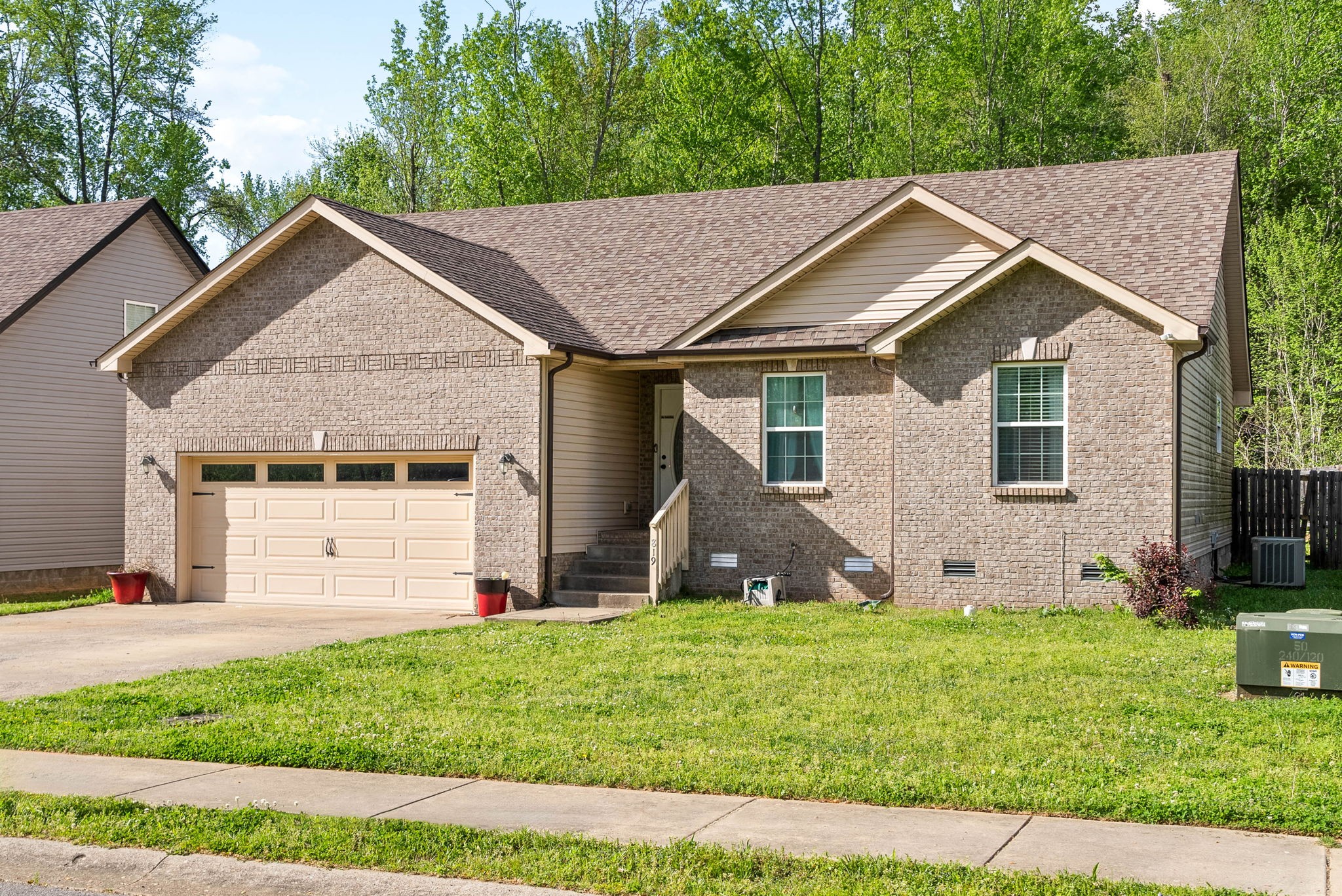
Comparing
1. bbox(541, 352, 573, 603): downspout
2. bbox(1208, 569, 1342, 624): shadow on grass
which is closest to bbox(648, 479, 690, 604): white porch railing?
bbox(541, 352, 573, 603): downspout

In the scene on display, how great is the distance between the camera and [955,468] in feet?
55.5

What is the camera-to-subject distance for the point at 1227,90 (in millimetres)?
36844

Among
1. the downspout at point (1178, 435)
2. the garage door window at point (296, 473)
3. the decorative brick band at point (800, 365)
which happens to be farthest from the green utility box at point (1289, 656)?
the garage door window at point (296, 473)

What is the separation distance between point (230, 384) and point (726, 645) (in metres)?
10.5

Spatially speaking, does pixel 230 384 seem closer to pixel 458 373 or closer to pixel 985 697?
pixel 458 373

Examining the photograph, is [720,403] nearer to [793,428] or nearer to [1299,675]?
[793,428]

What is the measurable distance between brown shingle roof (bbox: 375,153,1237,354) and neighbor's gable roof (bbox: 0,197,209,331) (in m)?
6.76

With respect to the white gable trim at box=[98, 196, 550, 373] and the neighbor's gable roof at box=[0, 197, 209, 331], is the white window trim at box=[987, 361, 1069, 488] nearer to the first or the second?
the white gable trim at box=[98, 196, 550, 373]

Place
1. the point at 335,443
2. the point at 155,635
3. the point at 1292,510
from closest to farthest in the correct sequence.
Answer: the point at 155,635 → the point at 335,443 → the point at 1292,510

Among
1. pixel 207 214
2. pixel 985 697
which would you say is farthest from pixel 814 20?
pixel 985 697

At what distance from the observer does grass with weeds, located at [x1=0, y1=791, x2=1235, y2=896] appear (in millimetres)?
5895

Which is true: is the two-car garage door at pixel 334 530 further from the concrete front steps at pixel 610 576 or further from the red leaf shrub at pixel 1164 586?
the red leaf shrub at pixel 1164 586

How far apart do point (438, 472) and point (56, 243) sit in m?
12.1

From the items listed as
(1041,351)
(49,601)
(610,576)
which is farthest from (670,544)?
(49,601)
